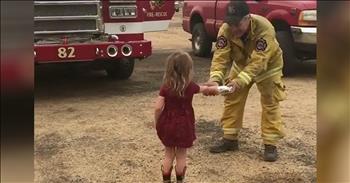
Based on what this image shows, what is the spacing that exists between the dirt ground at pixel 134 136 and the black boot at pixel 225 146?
0.07 meters

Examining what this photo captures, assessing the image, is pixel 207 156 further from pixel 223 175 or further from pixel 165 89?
pixel 165 89

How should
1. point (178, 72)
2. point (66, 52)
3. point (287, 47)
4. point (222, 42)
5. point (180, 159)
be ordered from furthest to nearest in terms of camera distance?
point (287, 47) → point (66, 52) → point (222, 42) → point (180, 159) → point (178, 72)

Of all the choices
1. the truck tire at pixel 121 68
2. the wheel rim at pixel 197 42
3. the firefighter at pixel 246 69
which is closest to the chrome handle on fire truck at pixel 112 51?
the truck tire at pixel 121 68

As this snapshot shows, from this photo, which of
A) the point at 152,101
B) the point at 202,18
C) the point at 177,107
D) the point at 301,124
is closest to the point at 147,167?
the point at 177,107

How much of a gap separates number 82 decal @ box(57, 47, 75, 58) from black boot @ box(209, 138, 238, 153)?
2.51 meters

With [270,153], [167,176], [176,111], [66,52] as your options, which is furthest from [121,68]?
[176,111]

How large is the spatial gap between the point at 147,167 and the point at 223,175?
0.62 m

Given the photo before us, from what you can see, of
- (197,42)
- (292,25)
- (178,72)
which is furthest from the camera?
(197,42)

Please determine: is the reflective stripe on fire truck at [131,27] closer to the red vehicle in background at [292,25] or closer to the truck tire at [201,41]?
the red vehicle in background at [292,25]

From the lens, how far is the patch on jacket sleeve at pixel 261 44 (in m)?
4.82

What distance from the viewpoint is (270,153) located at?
5.04 m

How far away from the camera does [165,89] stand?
3.95 m

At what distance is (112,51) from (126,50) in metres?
0.21

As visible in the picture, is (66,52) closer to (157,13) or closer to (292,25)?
(157,13)
